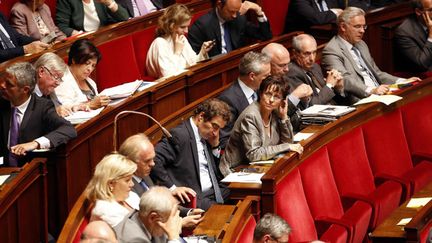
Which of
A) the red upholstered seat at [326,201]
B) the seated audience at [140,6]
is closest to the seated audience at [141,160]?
the red upholstered seat at [326,201]

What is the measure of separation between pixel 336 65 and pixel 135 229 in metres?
1.79

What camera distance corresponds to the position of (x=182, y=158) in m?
2.98

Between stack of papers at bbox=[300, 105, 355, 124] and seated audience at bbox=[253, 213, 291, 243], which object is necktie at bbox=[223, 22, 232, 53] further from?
seated audience at bbox=[253, 213, 291, 243]

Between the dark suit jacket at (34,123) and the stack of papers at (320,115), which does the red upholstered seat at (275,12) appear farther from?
the dark suit jacket at (34,123)

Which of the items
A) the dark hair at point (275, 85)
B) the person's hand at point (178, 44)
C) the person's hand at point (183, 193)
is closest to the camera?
the person's hand at point (183, 193)

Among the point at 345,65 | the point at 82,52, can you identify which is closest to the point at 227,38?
the point at 345,65

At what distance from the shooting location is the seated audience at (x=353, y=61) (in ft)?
12.8

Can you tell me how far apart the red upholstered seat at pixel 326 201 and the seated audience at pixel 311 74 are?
1.66ft

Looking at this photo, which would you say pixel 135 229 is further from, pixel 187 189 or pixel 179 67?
pixel 179 67

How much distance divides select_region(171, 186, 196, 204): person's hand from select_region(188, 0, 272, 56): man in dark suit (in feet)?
5.02

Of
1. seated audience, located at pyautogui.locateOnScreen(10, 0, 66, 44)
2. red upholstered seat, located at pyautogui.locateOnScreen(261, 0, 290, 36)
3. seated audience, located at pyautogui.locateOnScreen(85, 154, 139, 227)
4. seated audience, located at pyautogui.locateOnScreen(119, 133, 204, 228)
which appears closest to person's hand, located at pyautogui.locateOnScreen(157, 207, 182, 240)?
seated audience, located at pyautogui.locateOnScreen(85, 154, 139, 227)

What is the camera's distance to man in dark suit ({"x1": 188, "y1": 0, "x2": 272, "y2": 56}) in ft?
13.9

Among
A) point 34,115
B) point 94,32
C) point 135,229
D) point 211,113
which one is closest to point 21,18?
point 94,32

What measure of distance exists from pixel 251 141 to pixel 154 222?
789mm
